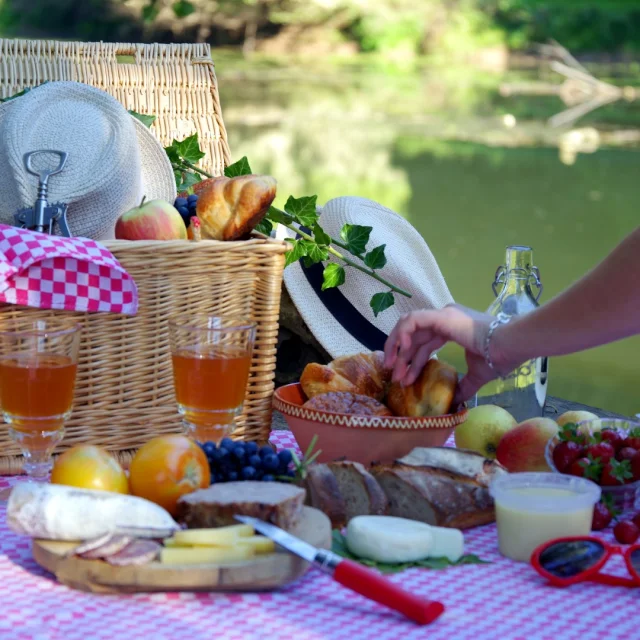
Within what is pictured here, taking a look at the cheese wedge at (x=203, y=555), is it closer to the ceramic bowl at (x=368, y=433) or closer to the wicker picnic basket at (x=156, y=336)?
the ceramic bowl at (x=368, y=433)

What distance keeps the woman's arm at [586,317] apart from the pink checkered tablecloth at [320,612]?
0.26 m

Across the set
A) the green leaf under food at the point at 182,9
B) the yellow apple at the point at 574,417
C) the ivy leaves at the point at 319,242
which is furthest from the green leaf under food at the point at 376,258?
the green leaf under food at the point at 182,9

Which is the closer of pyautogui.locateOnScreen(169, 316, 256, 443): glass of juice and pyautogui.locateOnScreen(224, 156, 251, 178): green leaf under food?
pyautogui.locateOnScreen(169, 316, 256, 443): glass of juice

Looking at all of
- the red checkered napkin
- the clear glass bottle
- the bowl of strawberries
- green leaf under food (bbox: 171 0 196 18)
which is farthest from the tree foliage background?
the bowl of strawberries

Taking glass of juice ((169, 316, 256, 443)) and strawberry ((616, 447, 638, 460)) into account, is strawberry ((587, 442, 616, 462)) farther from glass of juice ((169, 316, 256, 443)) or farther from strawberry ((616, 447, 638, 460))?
glass of juice ((169, 316, 256, 443))

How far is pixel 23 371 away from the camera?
1058 millimetres

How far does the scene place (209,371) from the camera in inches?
44.4

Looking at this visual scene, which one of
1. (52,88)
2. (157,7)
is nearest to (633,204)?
(157,7)

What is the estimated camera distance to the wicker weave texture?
213cm

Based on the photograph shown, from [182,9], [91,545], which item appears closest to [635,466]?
[91,545]

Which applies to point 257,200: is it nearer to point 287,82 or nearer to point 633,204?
point 633,204

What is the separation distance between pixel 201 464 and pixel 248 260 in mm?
397

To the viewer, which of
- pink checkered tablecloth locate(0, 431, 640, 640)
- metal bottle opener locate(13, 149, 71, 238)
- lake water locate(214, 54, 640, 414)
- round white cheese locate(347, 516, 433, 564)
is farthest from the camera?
lake water locate(214, 54, 640, 414)

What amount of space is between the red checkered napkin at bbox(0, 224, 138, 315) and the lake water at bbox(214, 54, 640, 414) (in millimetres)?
2791
